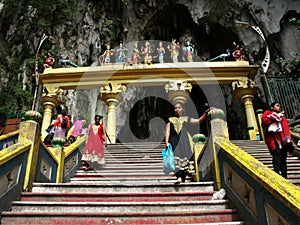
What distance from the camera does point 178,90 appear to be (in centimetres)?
1066

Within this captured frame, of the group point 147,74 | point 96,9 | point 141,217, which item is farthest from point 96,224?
point 96,9

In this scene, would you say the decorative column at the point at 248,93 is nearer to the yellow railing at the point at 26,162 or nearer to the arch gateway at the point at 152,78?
the arch gateway at the point at 152,78

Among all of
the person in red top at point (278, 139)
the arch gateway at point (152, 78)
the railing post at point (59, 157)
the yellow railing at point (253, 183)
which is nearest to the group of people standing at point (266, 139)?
the person in red top at point (278, 139)

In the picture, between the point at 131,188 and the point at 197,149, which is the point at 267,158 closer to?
the point at 197,149

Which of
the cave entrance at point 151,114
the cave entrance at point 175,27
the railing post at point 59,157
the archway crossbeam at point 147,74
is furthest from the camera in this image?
the cave entrance at point 175,27

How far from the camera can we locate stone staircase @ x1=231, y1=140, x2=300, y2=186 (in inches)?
179

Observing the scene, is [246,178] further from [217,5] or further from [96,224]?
[217,5]

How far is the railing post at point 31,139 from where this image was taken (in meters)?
4.01

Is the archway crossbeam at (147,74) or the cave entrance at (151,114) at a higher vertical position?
the cave entrance at (151,114)

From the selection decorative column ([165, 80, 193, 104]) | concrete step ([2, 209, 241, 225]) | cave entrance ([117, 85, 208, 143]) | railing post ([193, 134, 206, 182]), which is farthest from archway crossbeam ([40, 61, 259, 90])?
concrete step ([2, 209, 241, 225])

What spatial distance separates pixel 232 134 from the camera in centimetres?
1711

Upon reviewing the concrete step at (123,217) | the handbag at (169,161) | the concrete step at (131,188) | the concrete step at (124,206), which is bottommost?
the concrete step at (123,217)

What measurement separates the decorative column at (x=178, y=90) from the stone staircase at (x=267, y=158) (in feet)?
11.1

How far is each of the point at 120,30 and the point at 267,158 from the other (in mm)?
14556
